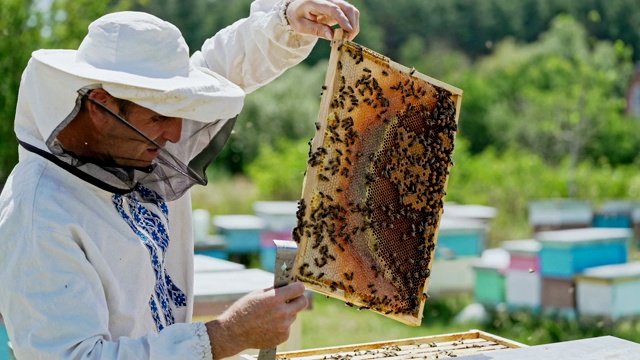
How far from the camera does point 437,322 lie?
8422mm

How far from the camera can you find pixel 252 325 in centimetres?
206

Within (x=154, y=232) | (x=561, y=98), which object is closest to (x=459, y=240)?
(x=154, y=232)

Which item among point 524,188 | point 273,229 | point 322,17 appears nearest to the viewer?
point 322,17

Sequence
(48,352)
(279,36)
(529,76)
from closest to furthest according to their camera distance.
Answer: (48,352) → (279,36) → (529,76)

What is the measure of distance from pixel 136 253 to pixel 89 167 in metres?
0.28

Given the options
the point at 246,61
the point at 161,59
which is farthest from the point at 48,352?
the point at 246,61

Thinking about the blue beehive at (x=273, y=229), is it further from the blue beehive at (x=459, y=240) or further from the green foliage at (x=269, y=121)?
Result: the green foliage at (x=269, y=121)

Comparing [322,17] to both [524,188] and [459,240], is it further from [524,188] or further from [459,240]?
[524,188]

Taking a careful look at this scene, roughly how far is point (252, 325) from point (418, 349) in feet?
3.77

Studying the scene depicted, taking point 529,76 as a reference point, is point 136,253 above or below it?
below

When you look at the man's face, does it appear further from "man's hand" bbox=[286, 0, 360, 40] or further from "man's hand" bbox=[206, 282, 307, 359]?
"man's hand" bbox=[286, 0, 360, 40]

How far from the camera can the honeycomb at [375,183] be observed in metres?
2.42

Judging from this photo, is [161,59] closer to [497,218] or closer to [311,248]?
[311,248]

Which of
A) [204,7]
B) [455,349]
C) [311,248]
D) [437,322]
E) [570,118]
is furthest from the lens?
[204,7]
